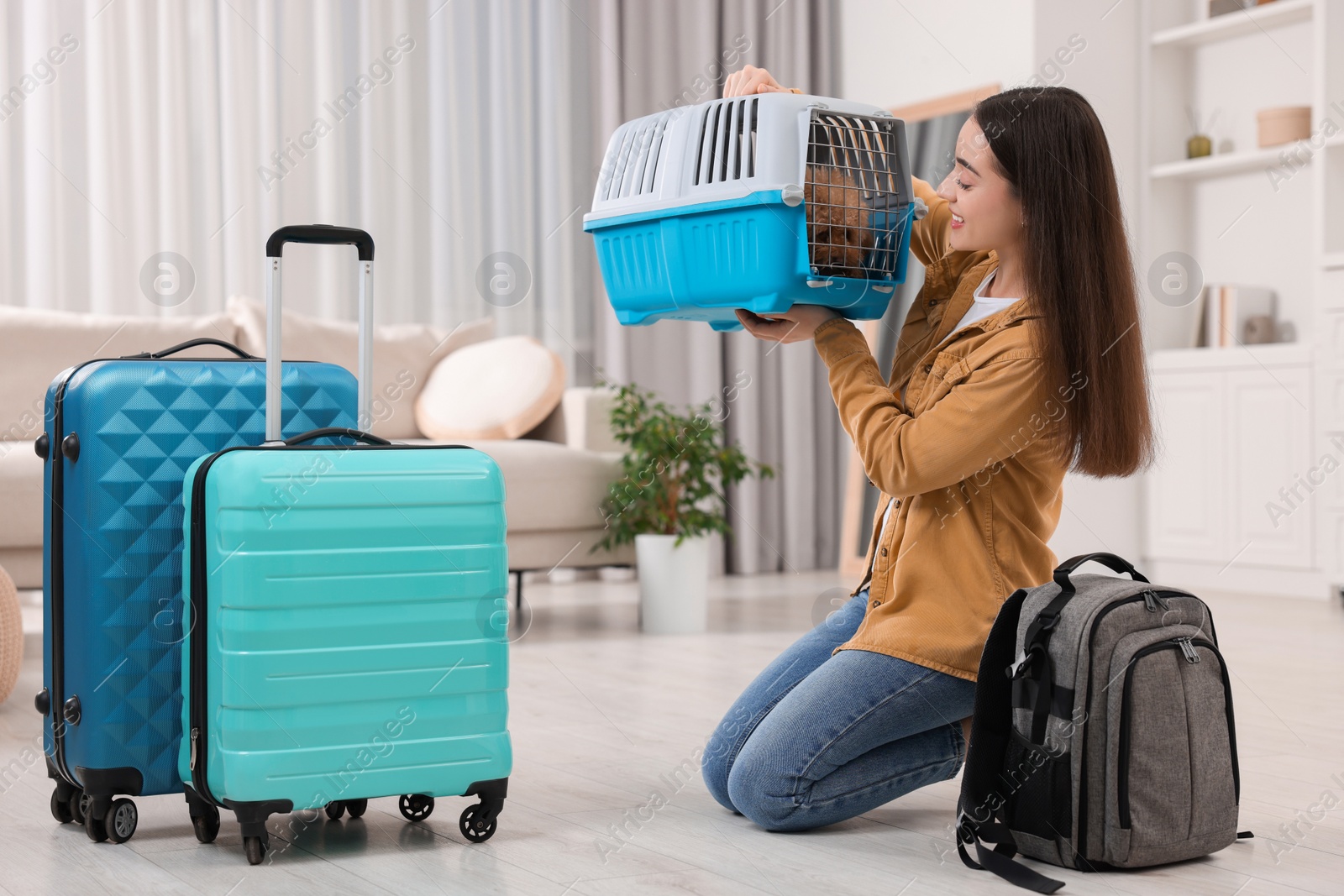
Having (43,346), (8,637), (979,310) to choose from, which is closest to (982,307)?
(979,310)

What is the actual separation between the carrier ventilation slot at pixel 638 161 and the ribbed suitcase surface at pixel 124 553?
0.52 m

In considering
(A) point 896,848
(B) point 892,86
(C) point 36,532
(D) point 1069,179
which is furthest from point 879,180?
(B) point 892,86

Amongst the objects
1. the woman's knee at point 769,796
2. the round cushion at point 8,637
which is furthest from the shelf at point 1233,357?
the round cushion at point 8,637

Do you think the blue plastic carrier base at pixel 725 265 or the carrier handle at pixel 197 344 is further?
the carrier handle at pixel 197 344

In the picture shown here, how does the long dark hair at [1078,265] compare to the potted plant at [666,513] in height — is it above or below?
above

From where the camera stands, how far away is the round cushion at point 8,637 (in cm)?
231

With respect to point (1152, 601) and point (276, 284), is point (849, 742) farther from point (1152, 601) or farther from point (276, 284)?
point (276, 284)

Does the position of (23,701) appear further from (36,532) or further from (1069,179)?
(1069,179)

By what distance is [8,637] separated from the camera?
7.61ft

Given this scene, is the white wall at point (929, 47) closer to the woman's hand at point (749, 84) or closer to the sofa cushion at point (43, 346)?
the sofa cushion at point (43, 346)

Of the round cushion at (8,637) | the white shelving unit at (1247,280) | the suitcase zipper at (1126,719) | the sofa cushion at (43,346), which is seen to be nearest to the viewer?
the suitcase zipper at (1126,719)

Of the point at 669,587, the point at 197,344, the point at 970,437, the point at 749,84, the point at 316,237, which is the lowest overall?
the point at 669,587

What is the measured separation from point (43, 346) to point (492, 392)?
3.59ft

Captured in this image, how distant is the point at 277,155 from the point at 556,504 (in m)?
1.71
